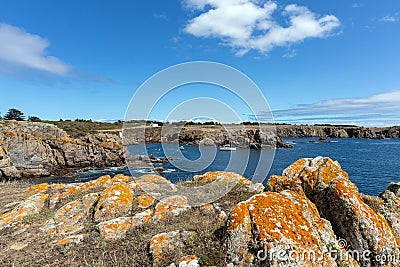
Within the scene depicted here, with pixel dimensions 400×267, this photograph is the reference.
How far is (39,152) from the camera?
48.0 meters

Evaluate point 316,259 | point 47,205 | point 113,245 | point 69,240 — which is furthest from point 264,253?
point 47,205

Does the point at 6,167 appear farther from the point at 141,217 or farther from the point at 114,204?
the point at 141,217

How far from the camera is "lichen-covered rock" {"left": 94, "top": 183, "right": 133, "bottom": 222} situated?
847cm

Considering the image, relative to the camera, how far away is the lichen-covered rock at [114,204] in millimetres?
8468

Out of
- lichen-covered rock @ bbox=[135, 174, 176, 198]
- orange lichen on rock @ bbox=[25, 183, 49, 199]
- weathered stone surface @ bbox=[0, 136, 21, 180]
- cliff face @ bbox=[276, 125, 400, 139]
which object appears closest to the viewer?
lichen-covered rock @ bbox=[135, 174, 176, 198]

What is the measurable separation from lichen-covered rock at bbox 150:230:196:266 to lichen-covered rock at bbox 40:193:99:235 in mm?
3368

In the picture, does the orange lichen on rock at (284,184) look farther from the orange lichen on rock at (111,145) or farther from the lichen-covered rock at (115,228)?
the orange lichen on rock at (111,145)

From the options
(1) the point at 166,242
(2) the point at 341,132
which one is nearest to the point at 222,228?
(1) the point at 166,242

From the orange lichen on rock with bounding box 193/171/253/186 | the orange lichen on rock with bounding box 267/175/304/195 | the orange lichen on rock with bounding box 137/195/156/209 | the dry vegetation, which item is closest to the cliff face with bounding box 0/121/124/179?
the orange lichen on rock with bounding box 193/171/253/186

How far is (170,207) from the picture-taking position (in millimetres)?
8531

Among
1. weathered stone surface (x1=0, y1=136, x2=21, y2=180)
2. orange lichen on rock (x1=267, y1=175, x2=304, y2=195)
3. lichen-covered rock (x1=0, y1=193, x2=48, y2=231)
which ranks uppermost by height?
orange lichen on rock (x1=267, y1=175, x2=304, y2=195)

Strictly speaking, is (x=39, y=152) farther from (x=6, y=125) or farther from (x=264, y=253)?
(x=264, y=253)

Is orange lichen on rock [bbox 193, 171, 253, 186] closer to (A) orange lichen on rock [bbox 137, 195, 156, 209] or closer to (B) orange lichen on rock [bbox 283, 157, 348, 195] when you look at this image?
(B) orange lichen on rock [bbox 283, 157, 348, 195]

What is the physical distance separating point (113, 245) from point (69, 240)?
148 centimetres
